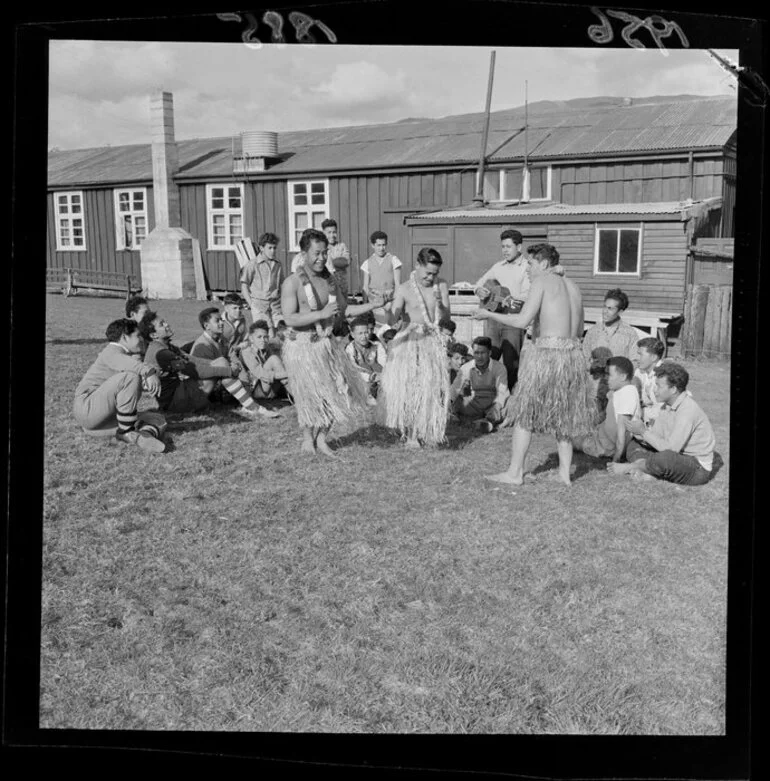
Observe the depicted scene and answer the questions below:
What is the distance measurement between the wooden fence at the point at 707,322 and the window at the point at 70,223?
3.36 metres

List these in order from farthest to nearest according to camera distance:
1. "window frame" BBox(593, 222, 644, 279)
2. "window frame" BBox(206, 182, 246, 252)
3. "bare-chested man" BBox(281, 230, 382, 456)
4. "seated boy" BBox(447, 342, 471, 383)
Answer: "window frame" BBox(593, 222, 644, 279)
"seated boy" BBox(447, 342, 471, 383)
"bare-chested man" BBox(281, 230, 382, 456)
"window frame" BBox(206, 182, 246, 252)

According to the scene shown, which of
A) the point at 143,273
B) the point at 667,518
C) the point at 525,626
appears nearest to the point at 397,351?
the point at 143,273

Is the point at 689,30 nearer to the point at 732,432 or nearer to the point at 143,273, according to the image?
the point at 732,432

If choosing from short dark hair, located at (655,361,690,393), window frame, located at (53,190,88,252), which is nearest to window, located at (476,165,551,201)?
short dark hair, located at (655,361,690,393)

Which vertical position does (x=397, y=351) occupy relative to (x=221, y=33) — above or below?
below

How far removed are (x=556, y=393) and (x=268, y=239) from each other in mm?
2448

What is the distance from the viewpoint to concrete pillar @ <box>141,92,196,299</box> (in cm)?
456

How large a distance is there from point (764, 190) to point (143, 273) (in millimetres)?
4113

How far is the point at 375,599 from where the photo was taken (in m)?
3.98

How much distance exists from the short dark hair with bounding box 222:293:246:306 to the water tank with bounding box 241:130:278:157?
1923 millimetres

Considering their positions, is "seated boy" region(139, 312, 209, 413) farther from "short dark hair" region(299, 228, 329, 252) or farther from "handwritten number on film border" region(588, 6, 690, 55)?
"handwritten number on film border" region(588, 6, 690, 55)

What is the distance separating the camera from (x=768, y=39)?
3.31 meters

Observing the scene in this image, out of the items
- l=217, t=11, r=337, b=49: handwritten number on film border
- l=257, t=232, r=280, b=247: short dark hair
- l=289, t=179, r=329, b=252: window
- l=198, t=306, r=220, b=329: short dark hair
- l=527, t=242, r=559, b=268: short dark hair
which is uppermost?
l=217, t=11, r=337, b=49: handwritten number on film border

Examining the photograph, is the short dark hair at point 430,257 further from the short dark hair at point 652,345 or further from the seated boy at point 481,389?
the short dark hair at point 652,345
